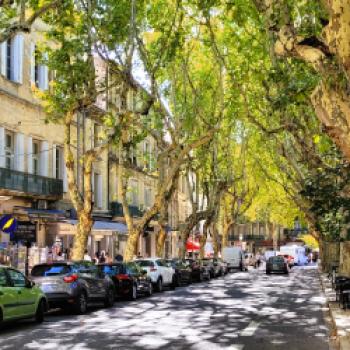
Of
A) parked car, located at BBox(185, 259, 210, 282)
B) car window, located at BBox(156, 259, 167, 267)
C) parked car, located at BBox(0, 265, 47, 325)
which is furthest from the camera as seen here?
parked car, located at BBox(185, 259, 210, 282)

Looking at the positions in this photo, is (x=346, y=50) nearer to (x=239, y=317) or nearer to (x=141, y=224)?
(x=239, y=317)

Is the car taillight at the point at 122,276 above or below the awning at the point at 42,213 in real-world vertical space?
below

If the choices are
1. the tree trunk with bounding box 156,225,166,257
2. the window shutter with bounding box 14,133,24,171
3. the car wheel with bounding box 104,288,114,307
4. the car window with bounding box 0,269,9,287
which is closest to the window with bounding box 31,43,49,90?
the window shutter with bounding box 14,133,24,171

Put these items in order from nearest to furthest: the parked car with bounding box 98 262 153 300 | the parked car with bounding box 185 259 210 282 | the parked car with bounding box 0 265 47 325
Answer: the parked car with bounding box 0 265 47 325, the parked car with bounding box 98 262 153 300, the parked car with bounding box 185 259 210 282

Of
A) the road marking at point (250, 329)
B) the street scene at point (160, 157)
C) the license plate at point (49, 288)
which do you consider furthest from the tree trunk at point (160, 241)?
the road marking at point (250, 329)

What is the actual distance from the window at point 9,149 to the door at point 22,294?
16413 mm

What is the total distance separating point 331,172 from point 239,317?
5166 mm

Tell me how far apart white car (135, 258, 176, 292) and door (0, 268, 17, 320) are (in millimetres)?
13499

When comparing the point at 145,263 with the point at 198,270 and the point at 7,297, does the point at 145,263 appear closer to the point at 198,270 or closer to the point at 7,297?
the point at 198,270

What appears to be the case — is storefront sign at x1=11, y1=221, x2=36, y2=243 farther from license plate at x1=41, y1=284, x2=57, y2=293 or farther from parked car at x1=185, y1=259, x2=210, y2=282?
parked car at x1=185, y1=259, x2=210, y2=282

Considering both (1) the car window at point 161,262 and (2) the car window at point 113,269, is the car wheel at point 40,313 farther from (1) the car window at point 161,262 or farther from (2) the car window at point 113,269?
(1) the car window at point 161,262

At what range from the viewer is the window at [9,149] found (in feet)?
104

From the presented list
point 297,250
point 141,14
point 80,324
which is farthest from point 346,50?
point 297,250

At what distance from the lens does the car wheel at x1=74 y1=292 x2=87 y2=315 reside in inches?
739
